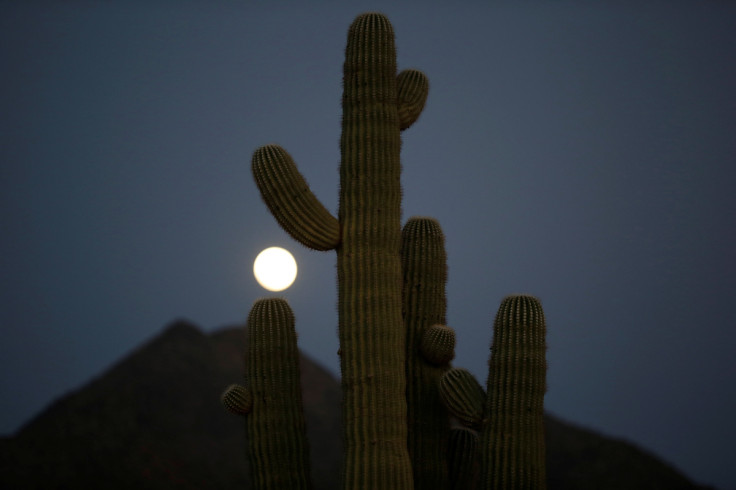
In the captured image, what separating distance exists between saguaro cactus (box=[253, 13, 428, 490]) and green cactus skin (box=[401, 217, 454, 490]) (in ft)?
3.02

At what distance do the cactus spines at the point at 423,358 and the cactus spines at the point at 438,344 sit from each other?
0.02m

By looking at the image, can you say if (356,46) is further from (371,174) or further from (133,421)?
(133,421)

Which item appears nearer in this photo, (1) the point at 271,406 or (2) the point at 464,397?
(2) the point at 464,397

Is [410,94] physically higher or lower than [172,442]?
higher

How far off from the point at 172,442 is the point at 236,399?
34.4ft

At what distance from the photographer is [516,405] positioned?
21.3ft

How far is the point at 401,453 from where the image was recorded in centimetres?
640

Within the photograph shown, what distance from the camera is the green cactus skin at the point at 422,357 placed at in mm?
7500

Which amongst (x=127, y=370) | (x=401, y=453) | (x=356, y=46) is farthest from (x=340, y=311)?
(x=127, y=370)

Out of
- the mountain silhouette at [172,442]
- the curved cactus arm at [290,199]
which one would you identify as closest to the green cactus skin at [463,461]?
the curved cactus arm at [290,199]

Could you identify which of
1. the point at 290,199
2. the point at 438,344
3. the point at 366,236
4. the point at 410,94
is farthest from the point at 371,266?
the point at 410,94

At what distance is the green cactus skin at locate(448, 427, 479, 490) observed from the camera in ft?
26.2

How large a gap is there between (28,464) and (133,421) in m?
2.26

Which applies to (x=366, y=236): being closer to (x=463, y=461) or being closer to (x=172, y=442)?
(x=463, y=461)
